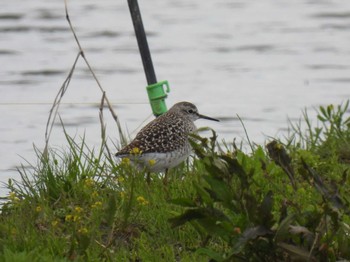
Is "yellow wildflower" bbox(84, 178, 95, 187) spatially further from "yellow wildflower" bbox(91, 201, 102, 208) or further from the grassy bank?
"yellow wildflower" bbox(91, 201, 102, 208)

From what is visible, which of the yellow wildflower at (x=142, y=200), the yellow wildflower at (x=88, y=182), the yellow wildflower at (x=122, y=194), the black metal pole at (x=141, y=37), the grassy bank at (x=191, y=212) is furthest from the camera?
the black metal pole at (x=141, y=37)

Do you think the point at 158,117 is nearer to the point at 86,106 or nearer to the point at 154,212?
the point at 154,212

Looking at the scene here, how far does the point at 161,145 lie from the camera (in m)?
7.64

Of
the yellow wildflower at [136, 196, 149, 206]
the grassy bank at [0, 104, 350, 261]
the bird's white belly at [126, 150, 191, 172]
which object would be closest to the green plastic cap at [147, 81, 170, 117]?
the grassy bank at [0, 104, 350, 261]

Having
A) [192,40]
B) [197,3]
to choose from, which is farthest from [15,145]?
[197,3]

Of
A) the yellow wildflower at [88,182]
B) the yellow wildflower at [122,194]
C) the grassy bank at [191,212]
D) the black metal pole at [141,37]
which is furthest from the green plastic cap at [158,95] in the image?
the yellow wildflower at [122,194]

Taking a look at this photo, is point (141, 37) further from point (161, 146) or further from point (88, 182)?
point (88, 182)

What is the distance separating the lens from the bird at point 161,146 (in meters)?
7.48

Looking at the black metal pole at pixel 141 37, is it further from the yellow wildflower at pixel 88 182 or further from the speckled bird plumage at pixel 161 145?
the yellow wildflower at pixel 88 182

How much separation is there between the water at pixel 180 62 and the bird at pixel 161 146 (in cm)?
164

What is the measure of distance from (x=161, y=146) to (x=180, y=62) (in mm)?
5801

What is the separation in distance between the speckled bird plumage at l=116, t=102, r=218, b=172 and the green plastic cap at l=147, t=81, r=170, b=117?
0.58 ft

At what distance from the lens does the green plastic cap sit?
810 centimetres

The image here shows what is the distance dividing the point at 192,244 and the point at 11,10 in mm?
10088
